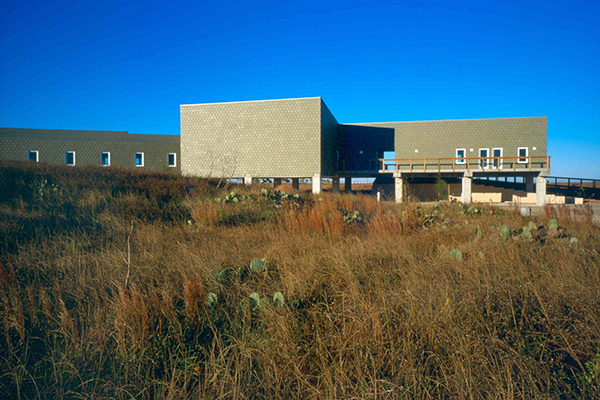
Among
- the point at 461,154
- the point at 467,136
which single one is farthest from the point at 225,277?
Answer: the point at 467,136

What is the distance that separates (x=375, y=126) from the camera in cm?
2808

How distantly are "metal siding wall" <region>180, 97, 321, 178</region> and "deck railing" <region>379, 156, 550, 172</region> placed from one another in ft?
22.9

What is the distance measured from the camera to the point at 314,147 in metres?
22.5

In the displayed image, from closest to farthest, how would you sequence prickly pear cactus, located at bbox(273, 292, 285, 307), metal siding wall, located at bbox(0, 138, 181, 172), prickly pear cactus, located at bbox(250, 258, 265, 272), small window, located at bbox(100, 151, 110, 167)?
prickly pear cactus, located at bbox(273, 292, 285, 307) → prickly pear cactus, located at bbox(250, 258, 265, 272) → metal siding wall, located at bbox(0, 138, 181, 172) → small window, located at bbox(100, 151, 110, 167)

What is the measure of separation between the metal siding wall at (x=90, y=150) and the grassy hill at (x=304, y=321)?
2454 centimetres

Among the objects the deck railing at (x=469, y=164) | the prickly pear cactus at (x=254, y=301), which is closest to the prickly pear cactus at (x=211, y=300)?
the prickly pear cactus at (x=254, y=301)

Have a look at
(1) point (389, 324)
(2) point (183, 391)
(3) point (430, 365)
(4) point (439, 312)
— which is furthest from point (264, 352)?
(4) point (439, 312)

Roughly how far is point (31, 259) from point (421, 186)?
1132 inches

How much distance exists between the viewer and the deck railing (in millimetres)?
23922

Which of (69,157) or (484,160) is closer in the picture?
(484,160)

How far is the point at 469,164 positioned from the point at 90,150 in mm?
32892

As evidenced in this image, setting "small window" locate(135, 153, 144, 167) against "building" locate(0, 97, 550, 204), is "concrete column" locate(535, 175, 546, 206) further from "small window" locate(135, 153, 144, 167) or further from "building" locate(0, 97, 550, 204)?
"small window" locate(135, 153, 144, 167)

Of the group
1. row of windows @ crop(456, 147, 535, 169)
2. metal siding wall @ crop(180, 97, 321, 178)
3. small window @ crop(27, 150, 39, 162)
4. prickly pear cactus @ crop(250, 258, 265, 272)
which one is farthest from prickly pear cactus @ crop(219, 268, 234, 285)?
small window @ crop(27, 150, 39, 162)

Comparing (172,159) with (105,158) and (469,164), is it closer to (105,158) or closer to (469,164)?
(105,158)
